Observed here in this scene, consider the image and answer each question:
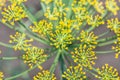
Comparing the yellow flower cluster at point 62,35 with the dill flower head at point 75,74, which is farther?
the dill flower head at point 75,74

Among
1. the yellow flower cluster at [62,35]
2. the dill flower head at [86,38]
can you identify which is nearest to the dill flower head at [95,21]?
the dill flower head at [86,38]

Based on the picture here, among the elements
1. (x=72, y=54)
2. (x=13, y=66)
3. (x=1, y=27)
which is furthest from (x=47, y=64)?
(x=72, y=54)

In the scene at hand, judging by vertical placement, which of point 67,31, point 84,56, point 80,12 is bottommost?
point 84,56

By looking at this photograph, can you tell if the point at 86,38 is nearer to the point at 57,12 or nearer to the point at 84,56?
the point at 84,56

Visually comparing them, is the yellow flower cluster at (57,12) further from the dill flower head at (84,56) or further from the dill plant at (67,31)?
the dill flower head at (84,56)

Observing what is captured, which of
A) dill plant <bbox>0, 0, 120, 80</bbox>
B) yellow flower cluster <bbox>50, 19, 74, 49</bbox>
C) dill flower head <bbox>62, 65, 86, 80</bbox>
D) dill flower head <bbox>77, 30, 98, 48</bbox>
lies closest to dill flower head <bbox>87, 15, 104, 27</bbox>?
dill plant <bbox>0, 0, 120, 80</bbox>

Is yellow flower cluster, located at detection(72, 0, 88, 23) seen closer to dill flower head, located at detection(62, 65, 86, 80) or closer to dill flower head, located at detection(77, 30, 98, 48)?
dill flower head, located at detection(77, 30, 98, 48)

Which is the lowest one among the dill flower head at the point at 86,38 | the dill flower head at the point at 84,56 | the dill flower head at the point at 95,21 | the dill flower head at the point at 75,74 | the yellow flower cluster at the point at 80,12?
the dill flower head at the point at 75,74

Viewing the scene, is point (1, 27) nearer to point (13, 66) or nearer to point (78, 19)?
point (13, 66)

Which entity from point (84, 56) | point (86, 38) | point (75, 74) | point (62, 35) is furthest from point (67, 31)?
point (75, 74)
